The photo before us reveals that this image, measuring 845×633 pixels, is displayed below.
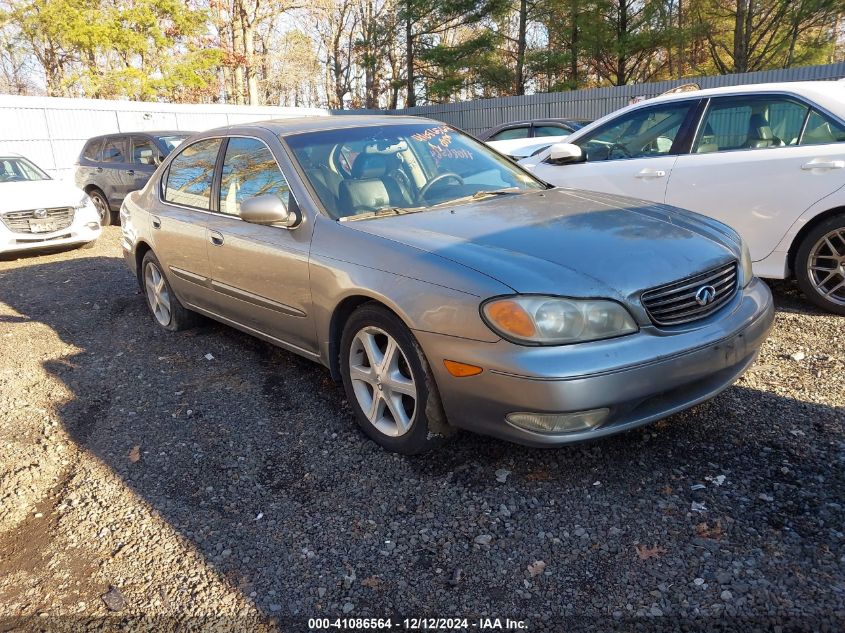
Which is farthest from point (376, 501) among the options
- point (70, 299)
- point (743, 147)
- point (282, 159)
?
point (70, 299)

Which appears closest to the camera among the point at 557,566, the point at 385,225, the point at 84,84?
the point at 557,566

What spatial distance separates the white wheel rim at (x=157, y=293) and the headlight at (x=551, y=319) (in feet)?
11.6

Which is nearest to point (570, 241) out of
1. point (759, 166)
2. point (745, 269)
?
point (745, 269)

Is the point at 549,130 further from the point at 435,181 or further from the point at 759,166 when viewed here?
the point at 435,181

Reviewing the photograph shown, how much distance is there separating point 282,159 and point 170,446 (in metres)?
1.70

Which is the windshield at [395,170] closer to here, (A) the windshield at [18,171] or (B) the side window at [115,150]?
(A) the windshield at [18,171]

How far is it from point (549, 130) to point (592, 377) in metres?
9.77

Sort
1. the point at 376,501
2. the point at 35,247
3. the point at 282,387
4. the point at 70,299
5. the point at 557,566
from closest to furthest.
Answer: the point at 557,566
the point at 376,501
the point at 282,387
the point at 70,299
the point at 35,247

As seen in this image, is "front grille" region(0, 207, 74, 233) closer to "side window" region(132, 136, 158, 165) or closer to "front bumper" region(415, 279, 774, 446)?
"side window" region(132, 136, 158, 165)

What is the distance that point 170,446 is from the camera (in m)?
3.47

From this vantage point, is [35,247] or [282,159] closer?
[282,159]

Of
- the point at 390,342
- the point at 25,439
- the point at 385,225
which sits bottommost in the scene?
the point at 25,439

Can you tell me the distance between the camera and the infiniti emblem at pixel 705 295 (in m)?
2.80

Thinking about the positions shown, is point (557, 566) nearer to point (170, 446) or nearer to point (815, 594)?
point (815, 594)
